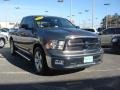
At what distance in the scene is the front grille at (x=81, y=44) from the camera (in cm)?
902

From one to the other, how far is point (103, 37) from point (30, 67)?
930 cm

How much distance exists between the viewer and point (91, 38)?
9.43 metres

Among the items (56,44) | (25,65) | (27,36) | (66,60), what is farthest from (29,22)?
(66,60)

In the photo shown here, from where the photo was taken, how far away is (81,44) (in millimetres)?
9180

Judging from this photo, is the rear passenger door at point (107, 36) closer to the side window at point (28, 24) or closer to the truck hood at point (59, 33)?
the side window at point (28, 24)

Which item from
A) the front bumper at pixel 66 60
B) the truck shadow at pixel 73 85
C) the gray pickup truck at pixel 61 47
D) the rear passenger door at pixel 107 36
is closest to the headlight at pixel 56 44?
the gray pickup truck at pixel 61 47

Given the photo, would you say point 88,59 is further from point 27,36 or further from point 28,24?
point 28,24

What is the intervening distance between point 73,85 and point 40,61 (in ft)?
6.07

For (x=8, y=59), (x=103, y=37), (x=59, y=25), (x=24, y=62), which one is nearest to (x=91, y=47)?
(x=59, y=25)

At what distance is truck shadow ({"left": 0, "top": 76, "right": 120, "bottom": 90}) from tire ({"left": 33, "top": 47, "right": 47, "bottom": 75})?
3.15ft

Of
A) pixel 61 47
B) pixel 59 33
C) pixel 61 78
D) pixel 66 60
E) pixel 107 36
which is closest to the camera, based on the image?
pixel 66 60

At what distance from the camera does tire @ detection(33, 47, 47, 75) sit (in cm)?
941

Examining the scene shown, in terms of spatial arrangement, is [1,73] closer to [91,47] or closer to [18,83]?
[18,83]

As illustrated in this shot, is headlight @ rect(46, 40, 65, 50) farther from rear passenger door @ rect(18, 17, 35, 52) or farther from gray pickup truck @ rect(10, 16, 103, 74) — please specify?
rear passenger door @ rect(18, 17, 35, 52)
